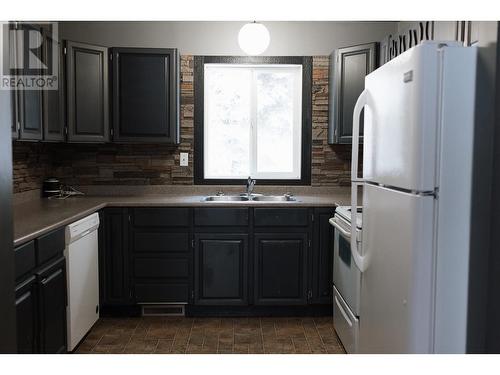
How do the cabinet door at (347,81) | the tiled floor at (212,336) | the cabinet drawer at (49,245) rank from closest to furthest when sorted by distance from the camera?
the cabinet drawer at (49,245) → the tiled floor at (212,336) → the cabinet door at (347,81)

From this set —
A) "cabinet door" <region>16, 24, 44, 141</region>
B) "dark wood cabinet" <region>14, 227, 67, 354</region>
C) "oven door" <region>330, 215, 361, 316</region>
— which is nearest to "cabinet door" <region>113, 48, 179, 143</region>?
"cabinet door" <region>16, 24, 44, 141</region>

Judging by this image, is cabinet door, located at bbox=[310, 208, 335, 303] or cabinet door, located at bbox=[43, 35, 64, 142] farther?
cabinet door, located at bbox=[310, 208, 335, 303]

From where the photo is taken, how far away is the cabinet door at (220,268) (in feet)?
12.3

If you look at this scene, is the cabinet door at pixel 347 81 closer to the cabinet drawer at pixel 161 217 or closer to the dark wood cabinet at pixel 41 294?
the cabinet drawer at pixel 161 217

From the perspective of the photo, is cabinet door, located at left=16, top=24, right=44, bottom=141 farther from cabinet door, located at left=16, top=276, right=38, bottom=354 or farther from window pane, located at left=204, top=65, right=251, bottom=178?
window pane, located at left=204, top=65, right=251, bottom=178

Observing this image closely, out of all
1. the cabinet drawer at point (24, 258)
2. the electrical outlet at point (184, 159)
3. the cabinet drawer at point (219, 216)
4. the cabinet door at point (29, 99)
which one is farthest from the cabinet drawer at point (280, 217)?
the cabinet drawer at point (24, 258)

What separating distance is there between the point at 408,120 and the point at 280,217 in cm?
197

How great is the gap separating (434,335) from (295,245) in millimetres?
1957

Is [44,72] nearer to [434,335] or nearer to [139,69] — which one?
[139,69]

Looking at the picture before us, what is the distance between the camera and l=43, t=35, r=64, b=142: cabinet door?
3.42 meters

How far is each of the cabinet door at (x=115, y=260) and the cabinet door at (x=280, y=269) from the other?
3.14ft

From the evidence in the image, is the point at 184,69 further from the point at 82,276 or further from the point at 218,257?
the point at 82,276

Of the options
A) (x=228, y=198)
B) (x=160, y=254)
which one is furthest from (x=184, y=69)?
(x=160, y=254)

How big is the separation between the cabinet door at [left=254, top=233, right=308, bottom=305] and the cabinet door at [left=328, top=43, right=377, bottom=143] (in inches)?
35.7
